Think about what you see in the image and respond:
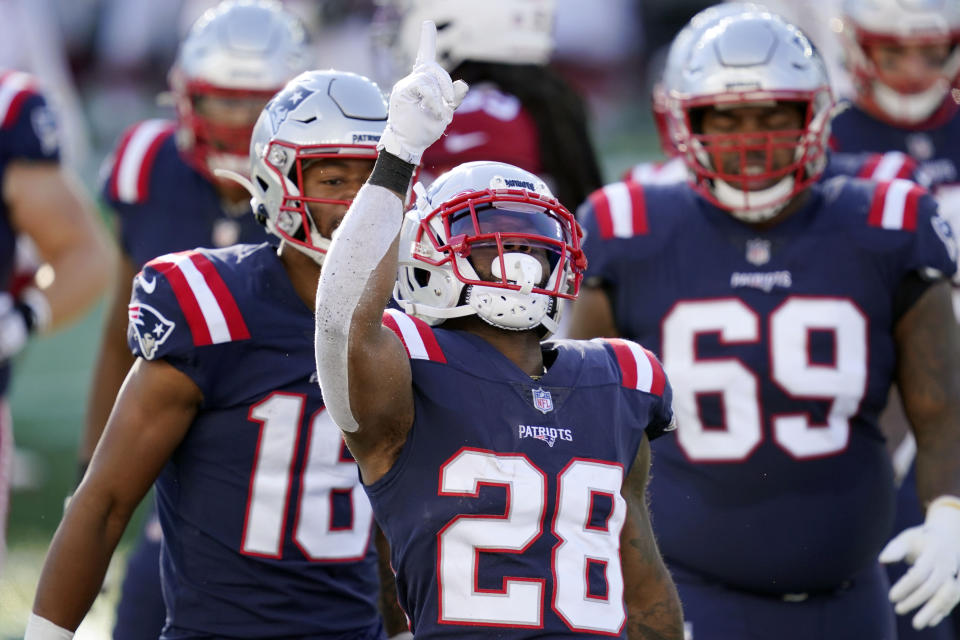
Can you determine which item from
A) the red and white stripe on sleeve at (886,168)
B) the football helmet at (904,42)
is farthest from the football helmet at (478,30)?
the red and white stripe on sleeve at (886,168)

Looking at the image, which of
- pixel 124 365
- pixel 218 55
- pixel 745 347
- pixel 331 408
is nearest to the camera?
pixel 331 408

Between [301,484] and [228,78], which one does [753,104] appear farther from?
[228,78]

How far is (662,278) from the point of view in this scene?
3896mm

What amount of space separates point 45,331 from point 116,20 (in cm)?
1254

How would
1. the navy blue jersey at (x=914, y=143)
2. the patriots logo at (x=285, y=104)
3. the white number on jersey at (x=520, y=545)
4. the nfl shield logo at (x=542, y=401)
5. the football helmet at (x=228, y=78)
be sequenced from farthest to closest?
the navy blue jersey at (x=914, y=143)
the football helmet at (x=228, y=78)
the patriots logo at (x=285, y=104)
the nfl shield logo at (x=542, y=401)
the white number on jersey at (x=520, y=545)

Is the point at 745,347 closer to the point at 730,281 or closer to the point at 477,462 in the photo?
the point at 730,281

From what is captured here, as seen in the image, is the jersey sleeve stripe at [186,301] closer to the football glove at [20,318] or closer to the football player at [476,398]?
the football player at [476,398]

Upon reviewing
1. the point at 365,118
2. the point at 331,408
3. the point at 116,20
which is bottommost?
the point at 116,20

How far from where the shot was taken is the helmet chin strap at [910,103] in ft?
19.0

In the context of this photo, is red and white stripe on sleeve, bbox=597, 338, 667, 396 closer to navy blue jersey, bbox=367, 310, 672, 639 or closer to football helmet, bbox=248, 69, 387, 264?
navy blue jersey, bbox=367, 310, 672, 639

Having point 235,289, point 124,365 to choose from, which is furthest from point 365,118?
point 124,365

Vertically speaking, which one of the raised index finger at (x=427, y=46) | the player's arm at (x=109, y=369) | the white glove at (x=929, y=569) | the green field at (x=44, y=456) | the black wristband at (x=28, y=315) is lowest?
the green field at (x=44, y=456)

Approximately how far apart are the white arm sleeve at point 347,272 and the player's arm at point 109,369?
2.02 metres

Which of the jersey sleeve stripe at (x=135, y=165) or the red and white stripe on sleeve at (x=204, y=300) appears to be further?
the jersey sleeve stripe at (x=135, y=165)
